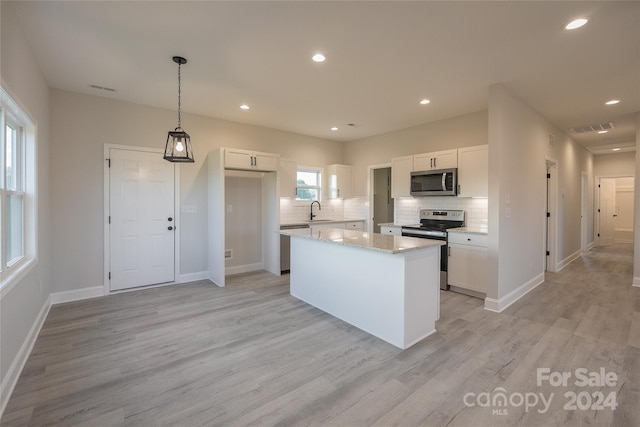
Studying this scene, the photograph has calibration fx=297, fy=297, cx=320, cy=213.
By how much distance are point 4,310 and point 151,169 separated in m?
2.81

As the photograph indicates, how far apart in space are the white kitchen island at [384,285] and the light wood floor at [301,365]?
0.50 feet

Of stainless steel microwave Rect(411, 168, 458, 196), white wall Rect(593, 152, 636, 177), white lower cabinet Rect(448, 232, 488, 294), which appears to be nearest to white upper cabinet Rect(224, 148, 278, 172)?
stainless steel microwave Rect(411, 168, 458, 196)

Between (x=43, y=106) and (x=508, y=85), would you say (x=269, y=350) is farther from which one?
(x=508, y=85)

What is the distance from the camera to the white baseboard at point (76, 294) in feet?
12.6

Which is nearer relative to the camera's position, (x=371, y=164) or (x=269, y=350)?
(x=269, y=350)

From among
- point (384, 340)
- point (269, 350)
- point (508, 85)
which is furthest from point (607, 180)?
point (269, 350)

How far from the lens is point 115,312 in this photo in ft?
11.6

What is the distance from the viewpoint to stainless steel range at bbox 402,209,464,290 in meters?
4.45

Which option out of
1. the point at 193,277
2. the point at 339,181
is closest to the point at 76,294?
the point at 193,277

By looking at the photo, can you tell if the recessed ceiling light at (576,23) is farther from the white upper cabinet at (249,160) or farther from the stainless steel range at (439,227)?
the white upper cabinet at (249,160)

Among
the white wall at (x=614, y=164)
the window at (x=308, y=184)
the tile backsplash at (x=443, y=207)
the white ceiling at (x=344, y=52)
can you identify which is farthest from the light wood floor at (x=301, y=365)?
the white wall at (x=614, y=164)

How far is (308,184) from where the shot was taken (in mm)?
6426

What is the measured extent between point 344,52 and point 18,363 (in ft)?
12.4

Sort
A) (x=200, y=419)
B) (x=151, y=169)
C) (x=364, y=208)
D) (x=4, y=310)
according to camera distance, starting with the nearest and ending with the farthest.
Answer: (x=200, y=419), (x=4, y=310), (x=151, y=169), (x=364, y=208)
